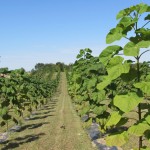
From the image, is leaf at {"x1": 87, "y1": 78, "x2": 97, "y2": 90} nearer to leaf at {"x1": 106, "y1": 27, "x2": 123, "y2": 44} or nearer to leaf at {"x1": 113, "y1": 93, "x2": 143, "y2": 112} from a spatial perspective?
leaf at {"x1": 106, "y1": 27, "x2": 123, "y2": 44}

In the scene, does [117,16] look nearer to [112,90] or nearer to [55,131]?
[112,90]

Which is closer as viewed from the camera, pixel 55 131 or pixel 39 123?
pixel 55 131

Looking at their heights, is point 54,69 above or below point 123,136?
above

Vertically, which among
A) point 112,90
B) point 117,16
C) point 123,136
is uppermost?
point 117,16

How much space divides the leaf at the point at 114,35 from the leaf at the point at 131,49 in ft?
1.19

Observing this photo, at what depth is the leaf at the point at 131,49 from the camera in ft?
20.4

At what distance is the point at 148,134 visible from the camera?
21.0ft

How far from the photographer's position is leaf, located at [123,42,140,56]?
621cm

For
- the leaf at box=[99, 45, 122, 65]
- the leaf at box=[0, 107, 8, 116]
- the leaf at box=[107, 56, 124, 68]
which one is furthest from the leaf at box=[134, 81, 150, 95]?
the leaf at box=[0, 107, 8, 116]

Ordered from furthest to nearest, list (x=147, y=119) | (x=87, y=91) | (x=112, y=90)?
(x=87, y=91)
(x=112, y=90)
(x=147, y=119)

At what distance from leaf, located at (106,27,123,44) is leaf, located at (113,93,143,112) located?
1.21 m

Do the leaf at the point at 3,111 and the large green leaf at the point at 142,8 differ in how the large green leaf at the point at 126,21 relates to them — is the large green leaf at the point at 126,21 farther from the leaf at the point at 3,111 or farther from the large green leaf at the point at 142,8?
the leaf at the point at 3,111

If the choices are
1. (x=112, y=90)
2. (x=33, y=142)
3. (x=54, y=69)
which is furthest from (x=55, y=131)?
(x=54, y=69)

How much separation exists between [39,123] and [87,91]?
6.86 metres
